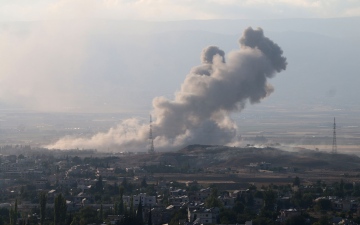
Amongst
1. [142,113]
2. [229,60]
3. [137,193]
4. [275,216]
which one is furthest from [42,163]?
[142,113]

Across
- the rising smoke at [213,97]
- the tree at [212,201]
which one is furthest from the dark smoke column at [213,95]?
the tree at [212,201]

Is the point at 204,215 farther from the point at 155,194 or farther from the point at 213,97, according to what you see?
the point at 213,97

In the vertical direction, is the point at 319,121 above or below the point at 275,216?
above

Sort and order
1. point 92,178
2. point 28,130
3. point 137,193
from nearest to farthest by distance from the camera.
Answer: point 137,193
point 92,178
point 28,130

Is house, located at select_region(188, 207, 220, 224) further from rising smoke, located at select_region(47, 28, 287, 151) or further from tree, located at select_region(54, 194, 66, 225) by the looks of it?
rising smoke, located at select_region(47, 28, 287, 151)

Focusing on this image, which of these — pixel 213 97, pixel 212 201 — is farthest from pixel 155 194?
pixel 213 97

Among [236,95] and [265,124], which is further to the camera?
[265,124]

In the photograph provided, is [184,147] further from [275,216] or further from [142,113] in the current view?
[142,113]

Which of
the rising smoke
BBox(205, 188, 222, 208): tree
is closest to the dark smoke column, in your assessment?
the rising smoke
